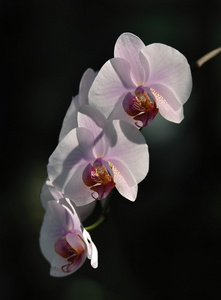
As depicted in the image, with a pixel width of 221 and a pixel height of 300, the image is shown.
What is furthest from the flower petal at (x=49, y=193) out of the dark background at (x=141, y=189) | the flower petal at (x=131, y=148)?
the dark background at (x=141, y=189)

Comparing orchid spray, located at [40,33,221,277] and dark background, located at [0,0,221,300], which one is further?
dark background, located at [0,0,221,300]

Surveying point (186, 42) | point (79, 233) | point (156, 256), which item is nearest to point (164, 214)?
point (156, 256)

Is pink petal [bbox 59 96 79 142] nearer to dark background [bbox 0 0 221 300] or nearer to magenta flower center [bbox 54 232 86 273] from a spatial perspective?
magenta flower center [bbox 54 232 86 273]

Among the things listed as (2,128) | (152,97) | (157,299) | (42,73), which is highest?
(152,97)

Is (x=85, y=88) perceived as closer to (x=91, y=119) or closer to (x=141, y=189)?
(x=91, y=119)

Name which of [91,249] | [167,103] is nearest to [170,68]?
[167,103]

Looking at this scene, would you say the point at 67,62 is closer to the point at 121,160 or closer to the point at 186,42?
the point at 186,42

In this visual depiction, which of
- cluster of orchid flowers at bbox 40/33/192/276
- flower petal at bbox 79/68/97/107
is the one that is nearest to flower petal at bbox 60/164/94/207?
cluster of orchid flowers at bbox 40/33/192/276
